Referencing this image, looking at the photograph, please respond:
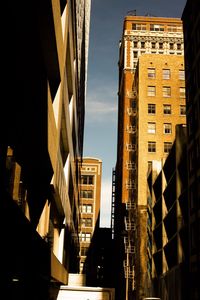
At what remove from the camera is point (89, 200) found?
108812 mm

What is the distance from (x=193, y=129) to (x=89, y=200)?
70.8m

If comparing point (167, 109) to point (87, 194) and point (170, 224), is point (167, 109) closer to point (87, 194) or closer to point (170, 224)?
point (170, 224)

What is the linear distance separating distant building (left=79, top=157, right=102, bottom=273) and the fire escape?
27609 mm

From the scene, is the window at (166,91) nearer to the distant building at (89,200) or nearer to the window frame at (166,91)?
the window frame at (166,91)

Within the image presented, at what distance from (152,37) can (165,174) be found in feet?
171

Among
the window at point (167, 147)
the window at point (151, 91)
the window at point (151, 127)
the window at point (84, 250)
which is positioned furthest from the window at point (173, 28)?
the window at point (84, 250)

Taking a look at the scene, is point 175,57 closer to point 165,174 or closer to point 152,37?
point 152,37

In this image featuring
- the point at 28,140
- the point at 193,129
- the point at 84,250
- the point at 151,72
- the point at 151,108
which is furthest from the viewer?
the point at 84,250

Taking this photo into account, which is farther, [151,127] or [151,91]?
[151,91]

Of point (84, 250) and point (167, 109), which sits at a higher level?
point (167, 109)

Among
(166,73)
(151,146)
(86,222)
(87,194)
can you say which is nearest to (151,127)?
(151,146)

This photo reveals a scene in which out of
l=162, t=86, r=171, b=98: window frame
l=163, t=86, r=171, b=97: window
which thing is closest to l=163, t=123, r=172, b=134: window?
l=162, t=86, r=171, b=98: window frame

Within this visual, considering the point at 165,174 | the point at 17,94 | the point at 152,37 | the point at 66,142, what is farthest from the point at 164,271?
the point at 152,37

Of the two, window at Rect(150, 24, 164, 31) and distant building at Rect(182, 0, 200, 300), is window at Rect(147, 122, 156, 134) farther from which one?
window at Rect(150, 24, 164, 31)
